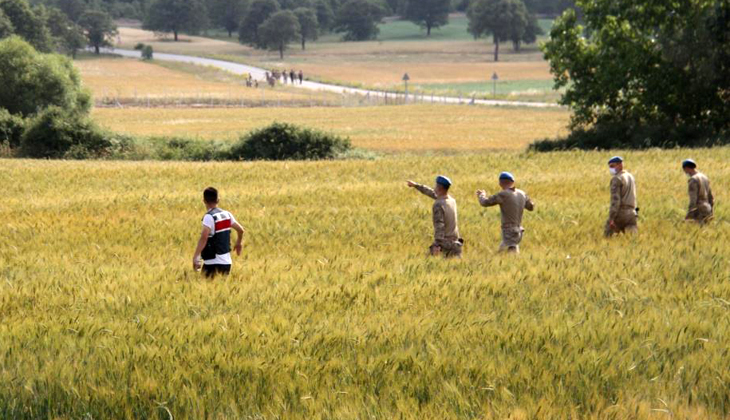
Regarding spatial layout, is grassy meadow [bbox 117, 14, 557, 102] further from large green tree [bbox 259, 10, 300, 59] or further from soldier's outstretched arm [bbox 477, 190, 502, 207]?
soldier's outstretched arm [bbox 477, 190, 502, 207]

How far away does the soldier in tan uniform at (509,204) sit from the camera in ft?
48.6

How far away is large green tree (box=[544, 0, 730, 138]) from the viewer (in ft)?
144

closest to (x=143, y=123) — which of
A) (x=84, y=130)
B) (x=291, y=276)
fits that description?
(x=84, y=130)

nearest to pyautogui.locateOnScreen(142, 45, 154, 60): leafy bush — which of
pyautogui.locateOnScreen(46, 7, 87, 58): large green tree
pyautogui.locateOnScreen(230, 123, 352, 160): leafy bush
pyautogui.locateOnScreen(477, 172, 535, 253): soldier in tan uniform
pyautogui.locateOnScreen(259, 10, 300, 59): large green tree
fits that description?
pyautogui.locateOnScreen(46, 7, 87, 58): large green tree

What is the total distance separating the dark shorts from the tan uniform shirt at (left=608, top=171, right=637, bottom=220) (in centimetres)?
708

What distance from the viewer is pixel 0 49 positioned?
6519 centimetres

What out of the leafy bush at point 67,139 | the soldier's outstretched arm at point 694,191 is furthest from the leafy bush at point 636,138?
the soldier's outstretched arm at point 694,191

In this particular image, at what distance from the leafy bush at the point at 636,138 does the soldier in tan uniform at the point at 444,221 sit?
2965cm

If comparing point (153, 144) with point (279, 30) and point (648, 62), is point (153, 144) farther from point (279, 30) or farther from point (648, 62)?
point (279, 30)

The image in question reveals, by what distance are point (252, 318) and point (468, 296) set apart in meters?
2.79

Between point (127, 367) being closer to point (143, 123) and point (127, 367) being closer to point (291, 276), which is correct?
point (291, 276)

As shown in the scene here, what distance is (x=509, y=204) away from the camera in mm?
14953

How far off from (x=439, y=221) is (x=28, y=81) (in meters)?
57.0

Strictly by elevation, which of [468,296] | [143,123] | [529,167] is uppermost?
[468,296]
